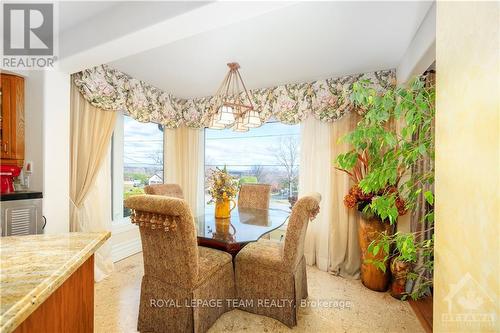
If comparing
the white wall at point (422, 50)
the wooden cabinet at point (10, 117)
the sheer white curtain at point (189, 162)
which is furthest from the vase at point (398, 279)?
the wooden cabinet at point (10, 117)

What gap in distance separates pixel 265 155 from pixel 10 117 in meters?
2.91

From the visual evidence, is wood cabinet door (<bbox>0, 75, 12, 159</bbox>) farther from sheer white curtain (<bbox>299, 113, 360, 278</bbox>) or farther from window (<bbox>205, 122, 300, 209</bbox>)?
sheer white curtain (<bbox>299, 113, 360, 278</bbox>)

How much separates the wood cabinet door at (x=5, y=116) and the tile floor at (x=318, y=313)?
5.21 ft

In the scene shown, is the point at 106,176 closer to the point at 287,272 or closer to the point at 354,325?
the point at 287,272

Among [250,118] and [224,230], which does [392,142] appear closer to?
[250,118]

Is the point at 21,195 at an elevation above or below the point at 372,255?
above

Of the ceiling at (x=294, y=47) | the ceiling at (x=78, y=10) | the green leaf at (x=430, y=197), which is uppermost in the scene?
the ceiling at (x=78, y=10)

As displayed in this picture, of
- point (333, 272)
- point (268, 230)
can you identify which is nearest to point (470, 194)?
point (268, 230)

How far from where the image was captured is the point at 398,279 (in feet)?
7.22

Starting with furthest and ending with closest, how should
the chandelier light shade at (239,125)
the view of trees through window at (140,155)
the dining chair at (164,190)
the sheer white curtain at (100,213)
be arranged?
the view of trees through window at (140,155)
the dining chair at (164,190)
the sheer white curtain at (100,213)
the chandelier light shade at (239,125)

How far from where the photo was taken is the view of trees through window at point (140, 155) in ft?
10.8

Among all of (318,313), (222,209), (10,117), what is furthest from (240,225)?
(10,117)

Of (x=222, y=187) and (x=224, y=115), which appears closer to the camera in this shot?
(x=224, y=115)

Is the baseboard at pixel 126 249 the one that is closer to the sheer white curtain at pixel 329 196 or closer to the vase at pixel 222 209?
the vase at pixel 222 209
